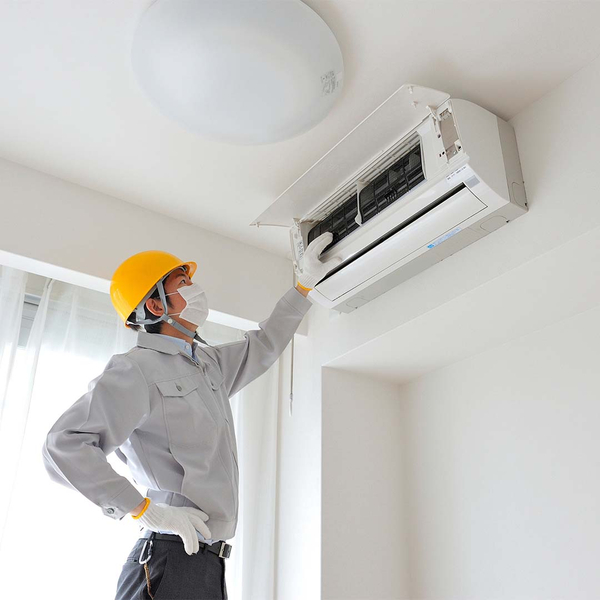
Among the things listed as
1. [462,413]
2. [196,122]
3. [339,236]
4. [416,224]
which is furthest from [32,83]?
[462,413]

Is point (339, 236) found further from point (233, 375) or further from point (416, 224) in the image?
point (233, 375)

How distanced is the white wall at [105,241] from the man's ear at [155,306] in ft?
1.62

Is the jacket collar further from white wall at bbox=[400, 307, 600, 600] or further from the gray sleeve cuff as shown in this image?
white wall at bbox=[400, 307, 600, 600]

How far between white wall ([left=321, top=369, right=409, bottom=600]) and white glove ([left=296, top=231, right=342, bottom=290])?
0.51m

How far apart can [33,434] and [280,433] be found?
100 cm

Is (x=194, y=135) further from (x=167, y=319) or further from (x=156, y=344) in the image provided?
(x=156, y=344)

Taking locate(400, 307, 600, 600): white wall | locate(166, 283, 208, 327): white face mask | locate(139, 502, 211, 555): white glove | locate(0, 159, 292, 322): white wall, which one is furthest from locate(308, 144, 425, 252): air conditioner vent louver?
locate(139, 502, 211, 555): white glove

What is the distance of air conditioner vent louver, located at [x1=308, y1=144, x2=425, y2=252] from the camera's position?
192 cm

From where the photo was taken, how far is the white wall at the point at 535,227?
171 cm

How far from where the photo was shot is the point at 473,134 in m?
1.82

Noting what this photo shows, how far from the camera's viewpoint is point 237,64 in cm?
164

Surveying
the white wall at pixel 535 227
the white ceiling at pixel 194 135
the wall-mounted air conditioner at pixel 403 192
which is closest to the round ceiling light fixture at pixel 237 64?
the white ceiling at pixel 194 135

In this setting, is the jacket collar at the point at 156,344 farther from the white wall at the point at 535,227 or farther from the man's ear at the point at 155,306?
the white wall at the point at 535,227

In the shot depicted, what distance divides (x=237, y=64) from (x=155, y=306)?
0.74 m
